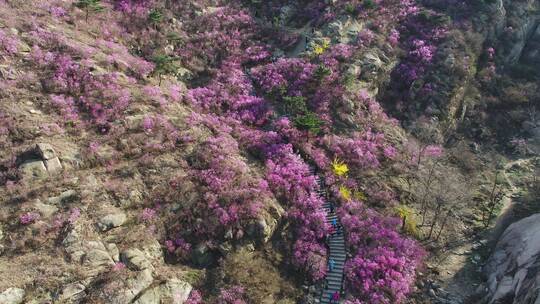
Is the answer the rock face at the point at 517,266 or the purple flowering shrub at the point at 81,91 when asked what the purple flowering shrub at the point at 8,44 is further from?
the rock face at the point at 517,266

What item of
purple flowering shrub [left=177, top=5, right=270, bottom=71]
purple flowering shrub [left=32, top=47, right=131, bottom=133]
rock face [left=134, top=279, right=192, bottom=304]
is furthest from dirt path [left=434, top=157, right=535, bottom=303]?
purple flowering shrub [left=177, top=5, right=270, bottom=71]

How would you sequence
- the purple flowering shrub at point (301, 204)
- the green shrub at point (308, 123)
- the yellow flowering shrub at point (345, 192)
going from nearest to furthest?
the purple flowering shrub at point (301, 204)
the yellow flowering shrub at point (345, 192)
the green shrub at point (308, 123)

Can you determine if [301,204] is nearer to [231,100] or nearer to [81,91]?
[231,100]

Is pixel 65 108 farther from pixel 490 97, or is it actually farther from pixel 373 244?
pixel 490 97

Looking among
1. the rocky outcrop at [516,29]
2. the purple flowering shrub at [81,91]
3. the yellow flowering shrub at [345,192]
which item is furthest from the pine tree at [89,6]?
the rocky outcrop at [516,29]

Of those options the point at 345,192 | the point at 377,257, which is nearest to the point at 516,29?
the point at 345,192
